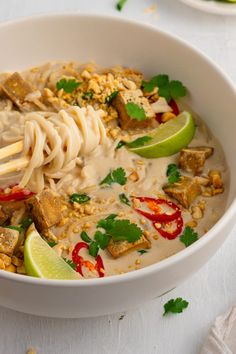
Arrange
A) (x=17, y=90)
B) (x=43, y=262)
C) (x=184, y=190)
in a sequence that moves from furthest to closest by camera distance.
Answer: (x=17, y=90) < (x=184, y=190) < (x=43, y=262)

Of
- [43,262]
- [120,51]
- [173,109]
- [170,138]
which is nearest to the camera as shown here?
[43,262]

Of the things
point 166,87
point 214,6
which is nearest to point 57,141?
point 166,87

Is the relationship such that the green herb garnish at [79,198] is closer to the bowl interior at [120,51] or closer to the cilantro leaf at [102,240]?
the cilantro leaf at [102,240]

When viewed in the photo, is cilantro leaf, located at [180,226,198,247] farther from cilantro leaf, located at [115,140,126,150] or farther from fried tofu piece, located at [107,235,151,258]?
cilantro leaf, located at [115,140,126,150]

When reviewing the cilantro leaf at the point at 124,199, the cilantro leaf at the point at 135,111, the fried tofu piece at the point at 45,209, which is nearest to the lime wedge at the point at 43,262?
the fried tofu piece at the point at 45,209

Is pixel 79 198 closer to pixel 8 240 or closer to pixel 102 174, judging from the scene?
pixel 102 174

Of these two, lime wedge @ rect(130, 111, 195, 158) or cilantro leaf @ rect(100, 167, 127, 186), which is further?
lime wedge @ rect(130, 111, 195, 158)

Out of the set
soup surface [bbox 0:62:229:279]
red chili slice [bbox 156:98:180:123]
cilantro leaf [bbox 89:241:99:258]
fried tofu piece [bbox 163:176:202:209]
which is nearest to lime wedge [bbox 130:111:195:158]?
soup surface [bbox 0:62:229:279]
